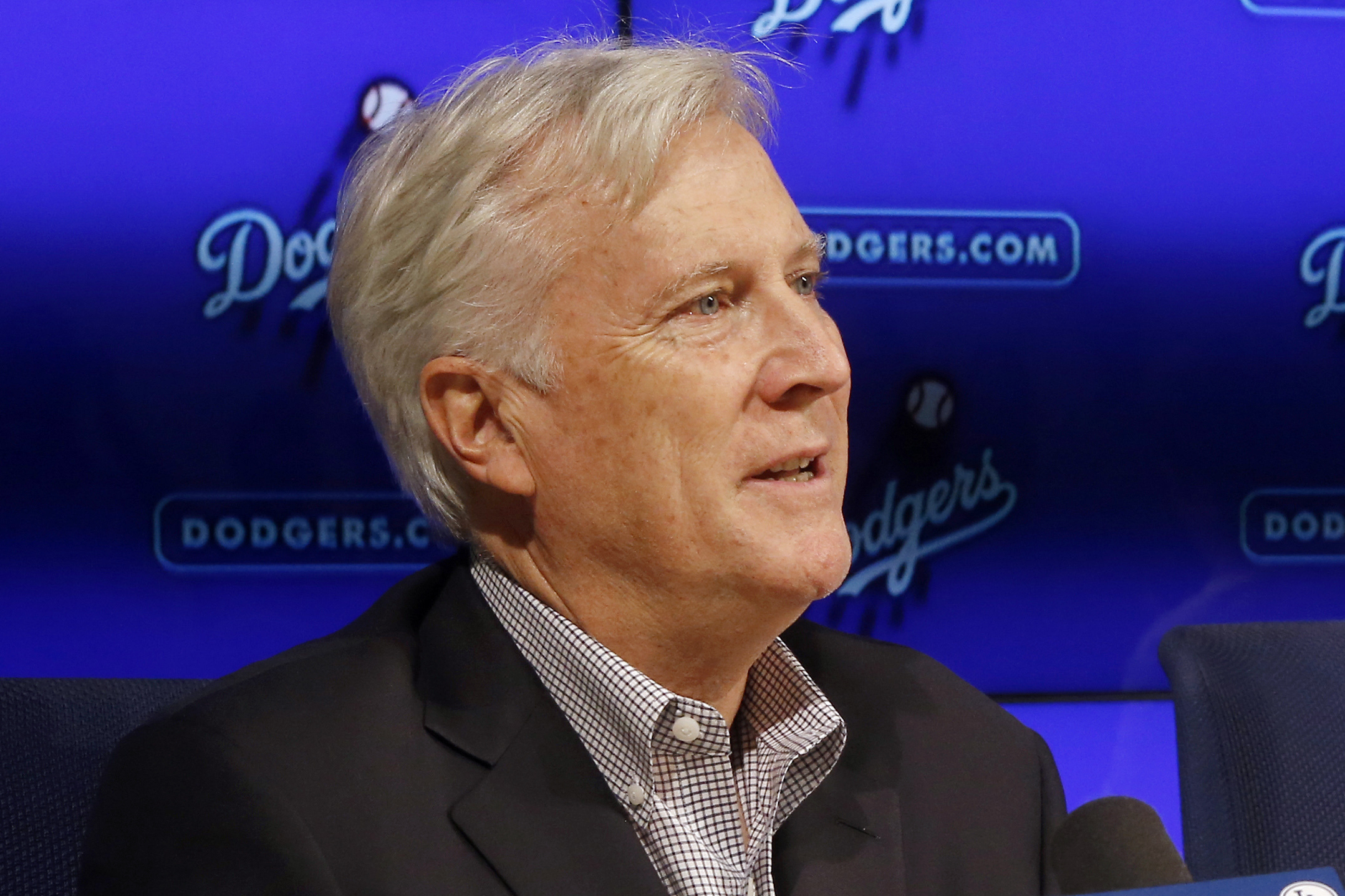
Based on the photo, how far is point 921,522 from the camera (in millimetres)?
2074

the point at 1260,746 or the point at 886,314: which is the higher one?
the point at 886,314

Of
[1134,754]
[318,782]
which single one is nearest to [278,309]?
[318,782]

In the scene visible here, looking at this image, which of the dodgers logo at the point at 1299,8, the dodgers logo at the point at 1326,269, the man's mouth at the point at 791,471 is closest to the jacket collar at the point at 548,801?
the man's mouth at the point at 791,471

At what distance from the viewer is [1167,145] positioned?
6.88ft

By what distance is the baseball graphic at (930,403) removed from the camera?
2049 millimetres

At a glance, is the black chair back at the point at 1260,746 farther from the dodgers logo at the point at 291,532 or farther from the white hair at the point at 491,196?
the dodgers logo at the point at 291,532

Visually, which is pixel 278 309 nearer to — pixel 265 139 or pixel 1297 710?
pixel 265 139

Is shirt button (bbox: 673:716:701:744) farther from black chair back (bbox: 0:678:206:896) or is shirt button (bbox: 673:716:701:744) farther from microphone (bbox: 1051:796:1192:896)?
black chair back (bbox: 0:678:206:896)

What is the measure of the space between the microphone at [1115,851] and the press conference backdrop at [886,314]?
1120 millimetres

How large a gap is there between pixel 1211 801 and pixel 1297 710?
0.14 meters

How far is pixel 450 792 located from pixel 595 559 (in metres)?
0.25

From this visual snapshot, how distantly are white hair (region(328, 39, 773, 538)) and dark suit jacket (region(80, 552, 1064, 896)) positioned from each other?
0.21 metres

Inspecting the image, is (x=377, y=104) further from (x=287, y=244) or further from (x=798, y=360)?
(x=798, y=360)

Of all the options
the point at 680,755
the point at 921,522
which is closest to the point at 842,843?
the point at 680,755
